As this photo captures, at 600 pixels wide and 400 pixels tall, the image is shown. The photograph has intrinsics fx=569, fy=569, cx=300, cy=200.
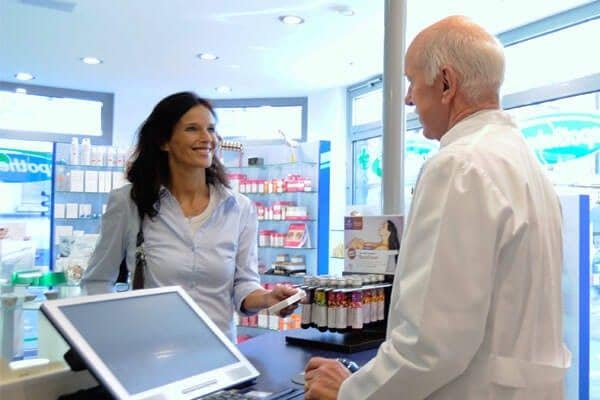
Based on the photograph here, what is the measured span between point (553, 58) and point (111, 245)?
174 inches

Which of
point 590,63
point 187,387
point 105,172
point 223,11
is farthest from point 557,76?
point 105,172

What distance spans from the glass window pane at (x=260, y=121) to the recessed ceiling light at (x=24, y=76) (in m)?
2.52

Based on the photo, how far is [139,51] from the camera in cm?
615

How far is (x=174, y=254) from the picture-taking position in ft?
6.59

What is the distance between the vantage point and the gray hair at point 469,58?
1160 millimetres

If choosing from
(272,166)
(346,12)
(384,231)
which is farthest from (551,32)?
(384,231)

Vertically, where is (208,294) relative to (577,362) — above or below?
above

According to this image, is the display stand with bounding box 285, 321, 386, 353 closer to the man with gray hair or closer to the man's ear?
the man with gray hair

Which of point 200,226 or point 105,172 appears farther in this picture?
point 105,172

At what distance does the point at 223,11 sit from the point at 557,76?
294cm

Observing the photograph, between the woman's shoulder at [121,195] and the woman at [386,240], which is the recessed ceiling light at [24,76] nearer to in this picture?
the woman's shoulder at [121,195]

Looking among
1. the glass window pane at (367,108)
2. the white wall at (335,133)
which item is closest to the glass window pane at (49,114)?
the white wall at (335,133)

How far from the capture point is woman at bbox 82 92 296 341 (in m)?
2.02

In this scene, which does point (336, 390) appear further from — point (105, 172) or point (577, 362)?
point (105, 172)
